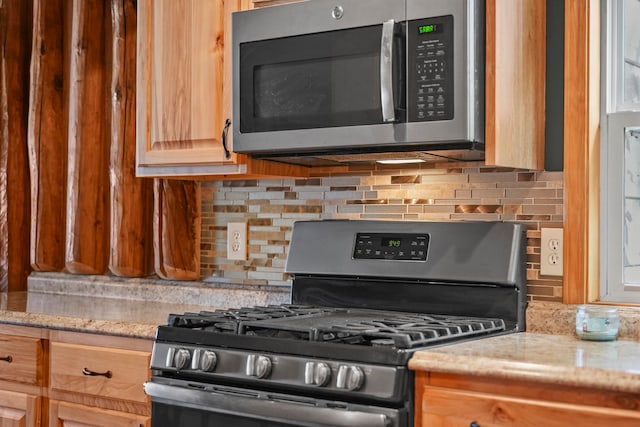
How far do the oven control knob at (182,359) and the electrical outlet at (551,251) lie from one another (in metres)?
0.98

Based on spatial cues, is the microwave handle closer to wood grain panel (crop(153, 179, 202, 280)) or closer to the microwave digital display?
the microwave digital display

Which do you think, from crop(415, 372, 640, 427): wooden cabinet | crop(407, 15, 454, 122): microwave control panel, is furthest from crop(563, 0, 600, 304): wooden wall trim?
crop(415, 372, 640, 427): wooden cabinet

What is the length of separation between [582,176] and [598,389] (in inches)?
30.8

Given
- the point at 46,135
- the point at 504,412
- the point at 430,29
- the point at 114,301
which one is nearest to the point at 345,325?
the point at 504,412

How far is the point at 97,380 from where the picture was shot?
8.18 feet

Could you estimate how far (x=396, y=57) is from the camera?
7.34 feet

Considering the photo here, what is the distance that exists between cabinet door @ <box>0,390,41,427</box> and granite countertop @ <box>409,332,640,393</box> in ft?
4.38

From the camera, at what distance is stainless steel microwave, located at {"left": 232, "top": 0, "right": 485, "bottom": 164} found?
2174mm

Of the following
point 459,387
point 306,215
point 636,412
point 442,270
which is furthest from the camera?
point 306,215

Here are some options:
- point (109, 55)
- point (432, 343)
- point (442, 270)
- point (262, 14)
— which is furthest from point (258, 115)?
point (109, 55)

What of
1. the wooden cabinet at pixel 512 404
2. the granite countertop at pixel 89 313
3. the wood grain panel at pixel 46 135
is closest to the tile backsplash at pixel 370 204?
the granite countertop at pixel 89 313

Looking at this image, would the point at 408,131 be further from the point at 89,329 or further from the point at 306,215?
the point at 89,329

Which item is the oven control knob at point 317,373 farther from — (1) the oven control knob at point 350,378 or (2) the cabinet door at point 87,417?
(2) the cabinet door at point 87,417

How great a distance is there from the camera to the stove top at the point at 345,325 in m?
2.00
